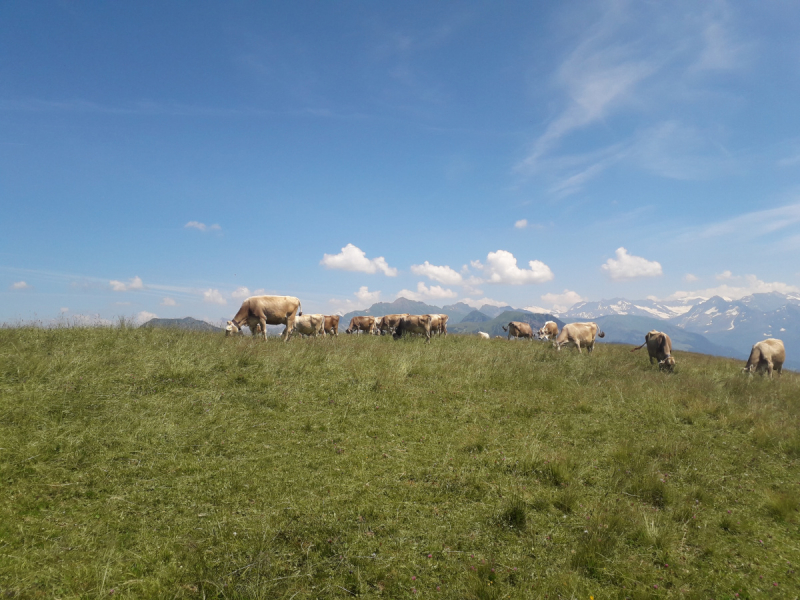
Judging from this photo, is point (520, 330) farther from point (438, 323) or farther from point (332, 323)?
point (332, 323)

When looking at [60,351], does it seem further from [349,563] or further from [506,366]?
[506,366]

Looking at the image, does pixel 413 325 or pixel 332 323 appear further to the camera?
pixel 332 323

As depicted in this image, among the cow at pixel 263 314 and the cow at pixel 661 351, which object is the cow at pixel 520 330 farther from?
the cow at pixel 263 314

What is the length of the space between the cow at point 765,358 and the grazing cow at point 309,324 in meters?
23.1

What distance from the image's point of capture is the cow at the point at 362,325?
1332 inches

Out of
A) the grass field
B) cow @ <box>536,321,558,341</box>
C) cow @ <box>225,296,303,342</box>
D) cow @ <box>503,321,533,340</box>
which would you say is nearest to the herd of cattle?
cow @ <box>225,296,303,342</box>

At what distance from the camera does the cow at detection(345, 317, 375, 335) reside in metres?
33.8

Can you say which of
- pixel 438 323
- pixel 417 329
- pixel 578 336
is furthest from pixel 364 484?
pixel 438 323

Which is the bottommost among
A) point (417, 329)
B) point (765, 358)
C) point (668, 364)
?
point (668, 364)

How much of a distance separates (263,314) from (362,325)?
13.6 m

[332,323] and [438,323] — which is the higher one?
[438,323]

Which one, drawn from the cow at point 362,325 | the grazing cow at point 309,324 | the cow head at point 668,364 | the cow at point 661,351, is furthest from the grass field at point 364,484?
the cow at point 362,325

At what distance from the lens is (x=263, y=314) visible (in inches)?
837

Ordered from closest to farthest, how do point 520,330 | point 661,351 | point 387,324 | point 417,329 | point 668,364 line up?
point 668,364, point 661,351, point 417,329, point 387,324, point 520,330
